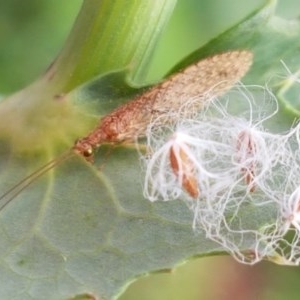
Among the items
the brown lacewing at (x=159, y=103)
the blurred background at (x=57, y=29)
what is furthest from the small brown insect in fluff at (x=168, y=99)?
the blurred background at (x=57, y=29)

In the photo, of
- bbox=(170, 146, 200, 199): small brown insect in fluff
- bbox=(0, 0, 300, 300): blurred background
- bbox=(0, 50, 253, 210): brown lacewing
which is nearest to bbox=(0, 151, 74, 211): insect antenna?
bbox=(0, 50, 253, 210): brown lacewing

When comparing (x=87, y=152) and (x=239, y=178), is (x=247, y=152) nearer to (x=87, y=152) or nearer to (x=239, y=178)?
(x=239, y=178)

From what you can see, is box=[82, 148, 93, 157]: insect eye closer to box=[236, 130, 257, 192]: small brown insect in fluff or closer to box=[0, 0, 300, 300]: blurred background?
box=[236, 130, 257, 192]: small brown insect in fluff

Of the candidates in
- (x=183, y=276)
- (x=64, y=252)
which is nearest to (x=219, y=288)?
(x=183, y=276)

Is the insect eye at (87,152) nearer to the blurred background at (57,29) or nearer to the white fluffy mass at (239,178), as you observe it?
the white fluffy mass at (239,178)

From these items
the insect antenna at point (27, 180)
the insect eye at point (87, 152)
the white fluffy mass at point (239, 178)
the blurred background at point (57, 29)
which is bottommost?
the blurred background at point (57, 29)

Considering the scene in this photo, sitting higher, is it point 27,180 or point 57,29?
point 27,180

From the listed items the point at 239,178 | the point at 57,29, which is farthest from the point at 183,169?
the point at 57,29

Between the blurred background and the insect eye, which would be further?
the blurred background
